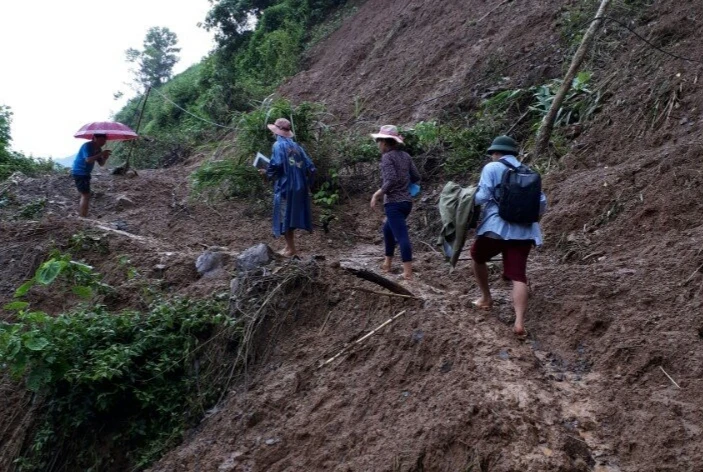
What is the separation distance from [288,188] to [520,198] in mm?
2862

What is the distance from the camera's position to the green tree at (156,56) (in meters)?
39.5

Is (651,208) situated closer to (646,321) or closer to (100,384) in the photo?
(646,321)

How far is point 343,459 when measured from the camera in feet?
14.0

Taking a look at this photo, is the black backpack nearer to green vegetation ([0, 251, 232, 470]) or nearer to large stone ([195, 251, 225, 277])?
green vegetation ([0, 251, 232, 470])

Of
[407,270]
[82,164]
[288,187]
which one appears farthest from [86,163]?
[407,270]

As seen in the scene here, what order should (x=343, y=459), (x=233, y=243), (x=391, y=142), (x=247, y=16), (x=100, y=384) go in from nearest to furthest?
1. (x=343, y=459)
2. (x=100, y=384)
3. (x=391, y=142)
4. (x=233, y=243)
5. (x=247, y=16)

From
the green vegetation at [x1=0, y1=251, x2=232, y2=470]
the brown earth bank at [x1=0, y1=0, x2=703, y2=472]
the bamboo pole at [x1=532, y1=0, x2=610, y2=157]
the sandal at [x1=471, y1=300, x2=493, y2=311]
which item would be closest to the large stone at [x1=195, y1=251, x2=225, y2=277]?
the brown earth bank at [x1=0, y1=0, x2=703, y2=472]

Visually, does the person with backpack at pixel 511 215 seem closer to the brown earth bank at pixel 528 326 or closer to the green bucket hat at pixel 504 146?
the green bucket hat at pixel 504 146

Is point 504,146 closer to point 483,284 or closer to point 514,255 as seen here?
point 514,255

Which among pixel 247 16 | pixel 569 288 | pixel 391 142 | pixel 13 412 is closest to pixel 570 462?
pixel 569 288

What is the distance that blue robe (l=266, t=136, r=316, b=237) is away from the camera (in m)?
7.20

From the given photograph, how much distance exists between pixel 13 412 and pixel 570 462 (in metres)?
4.42

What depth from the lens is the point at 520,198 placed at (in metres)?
4.92

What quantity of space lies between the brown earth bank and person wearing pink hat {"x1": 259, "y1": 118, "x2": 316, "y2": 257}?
2.52 ft
